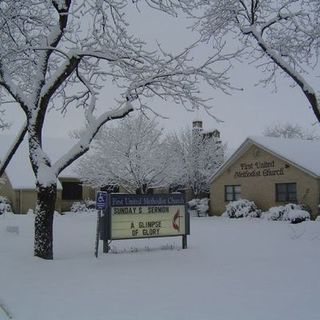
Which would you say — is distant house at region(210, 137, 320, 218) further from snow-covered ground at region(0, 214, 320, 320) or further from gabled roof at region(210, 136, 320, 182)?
snow-covered ground at region(0, 214, 320, 320)

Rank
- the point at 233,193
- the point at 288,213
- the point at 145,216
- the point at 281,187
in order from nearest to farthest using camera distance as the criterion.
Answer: the point at 145,216 → the point at 288,213 → the point at 281,187 → the point at 233,193

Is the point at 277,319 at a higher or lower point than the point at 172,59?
lower

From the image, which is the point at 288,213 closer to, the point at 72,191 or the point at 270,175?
the point at 270,175

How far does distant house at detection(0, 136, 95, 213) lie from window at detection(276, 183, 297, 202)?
55.2 feet

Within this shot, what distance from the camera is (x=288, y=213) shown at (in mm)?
30750

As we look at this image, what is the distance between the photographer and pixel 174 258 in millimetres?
14227

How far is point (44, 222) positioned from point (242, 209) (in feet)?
73.6

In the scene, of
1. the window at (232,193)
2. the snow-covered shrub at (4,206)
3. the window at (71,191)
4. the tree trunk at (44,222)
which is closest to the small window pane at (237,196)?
the window at (232,193)

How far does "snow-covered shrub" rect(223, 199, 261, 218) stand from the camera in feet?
113

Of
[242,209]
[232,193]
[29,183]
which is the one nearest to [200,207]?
[232,193]

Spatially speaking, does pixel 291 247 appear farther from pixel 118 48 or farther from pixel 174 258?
pixel 118 48

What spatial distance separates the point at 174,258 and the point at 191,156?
3231 cm

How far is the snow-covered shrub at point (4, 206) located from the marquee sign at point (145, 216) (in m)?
22.4

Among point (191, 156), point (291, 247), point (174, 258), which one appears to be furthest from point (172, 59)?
point (191, 156)
